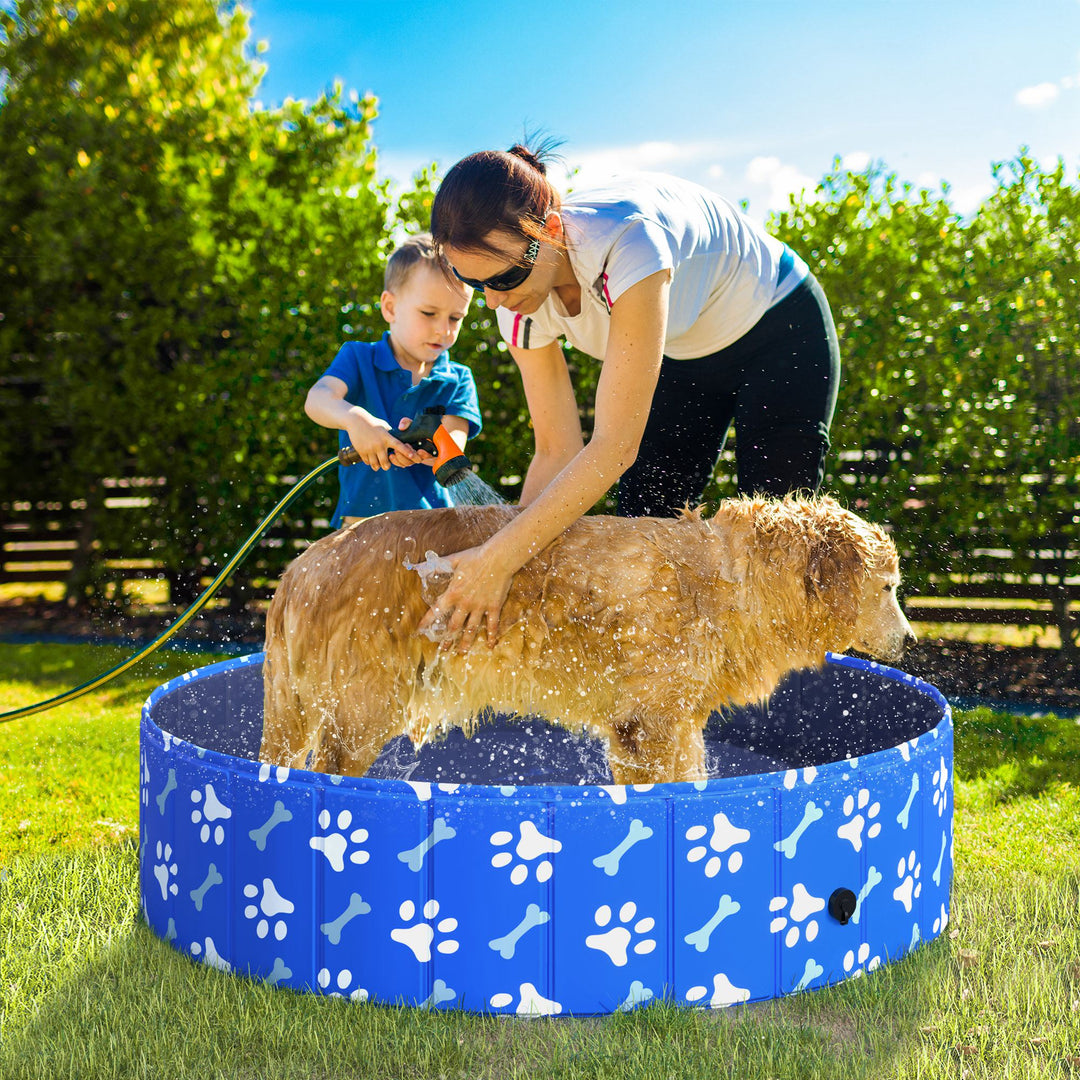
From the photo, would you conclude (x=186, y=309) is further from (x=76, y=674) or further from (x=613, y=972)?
(x=613, y=972)

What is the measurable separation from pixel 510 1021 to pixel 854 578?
1514 mm

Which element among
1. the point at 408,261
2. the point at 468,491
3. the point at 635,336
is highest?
the point at 408,261

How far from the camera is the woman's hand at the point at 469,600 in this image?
2.57 m

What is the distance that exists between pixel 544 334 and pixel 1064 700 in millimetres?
4041

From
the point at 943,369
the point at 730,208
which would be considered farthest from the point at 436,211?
the point at 943,369

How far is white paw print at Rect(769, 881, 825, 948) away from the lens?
231 centimetres

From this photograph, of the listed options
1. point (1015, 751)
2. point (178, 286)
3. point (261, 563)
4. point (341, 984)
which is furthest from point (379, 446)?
point (178, 286)

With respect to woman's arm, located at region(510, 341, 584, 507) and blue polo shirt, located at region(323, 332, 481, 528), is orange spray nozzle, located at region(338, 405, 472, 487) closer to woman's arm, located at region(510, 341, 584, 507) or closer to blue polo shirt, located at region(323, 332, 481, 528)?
woman's arm, located at region(510, 341, 584, 507)

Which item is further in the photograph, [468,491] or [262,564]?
[262,564]

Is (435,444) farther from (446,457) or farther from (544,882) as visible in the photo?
(544,882)

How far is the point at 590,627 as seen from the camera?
2.79 meters

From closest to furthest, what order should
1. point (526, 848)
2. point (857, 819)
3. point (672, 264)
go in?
point (526, 848)
point (857, 819)
point (672, 264)

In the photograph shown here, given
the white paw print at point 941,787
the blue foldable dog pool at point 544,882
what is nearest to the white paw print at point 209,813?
the blue foldable dog pool at point 544,882

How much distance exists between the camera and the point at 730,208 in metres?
2.93
